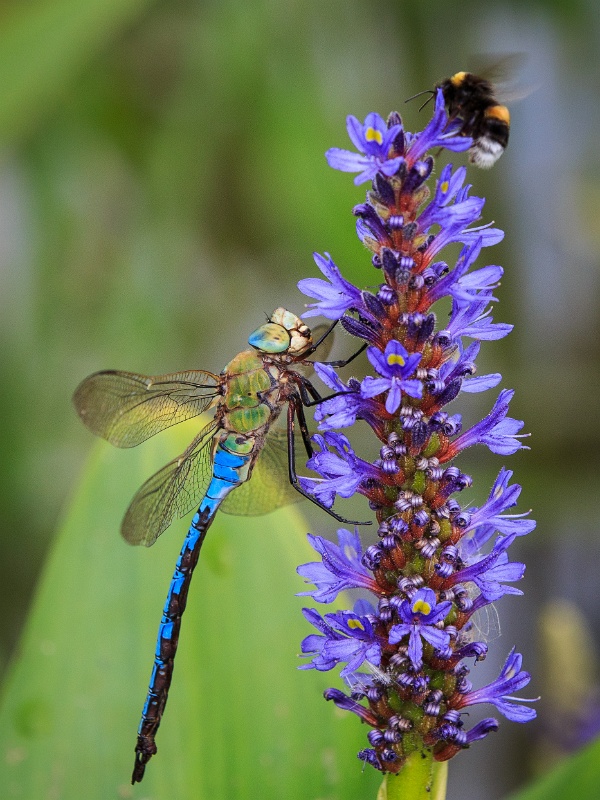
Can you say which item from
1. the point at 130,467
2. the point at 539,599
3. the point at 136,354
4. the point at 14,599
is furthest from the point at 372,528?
the point at 130,467

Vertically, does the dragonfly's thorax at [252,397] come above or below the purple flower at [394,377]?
above

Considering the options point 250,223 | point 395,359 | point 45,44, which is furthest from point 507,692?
point 250,223

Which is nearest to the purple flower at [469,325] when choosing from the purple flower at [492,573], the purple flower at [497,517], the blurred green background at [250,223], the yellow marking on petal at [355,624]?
the purple flower at [497,517]

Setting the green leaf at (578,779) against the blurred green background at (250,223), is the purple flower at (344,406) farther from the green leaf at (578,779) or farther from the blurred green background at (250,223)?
the blurred green background at (250,223)

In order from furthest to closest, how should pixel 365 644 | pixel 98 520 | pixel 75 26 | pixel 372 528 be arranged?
→ pixel 372 528
pixel 75 26
pixel 98 520
pixel 365 644

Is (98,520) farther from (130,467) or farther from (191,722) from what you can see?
(191,722)

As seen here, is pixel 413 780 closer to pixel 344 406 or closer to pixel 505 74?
pixel 344 406

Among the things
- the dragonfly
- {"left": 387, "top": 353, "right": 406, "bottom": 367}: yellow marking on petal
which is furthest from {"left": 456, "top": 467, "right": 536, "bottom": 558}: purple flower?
the dragonfly
